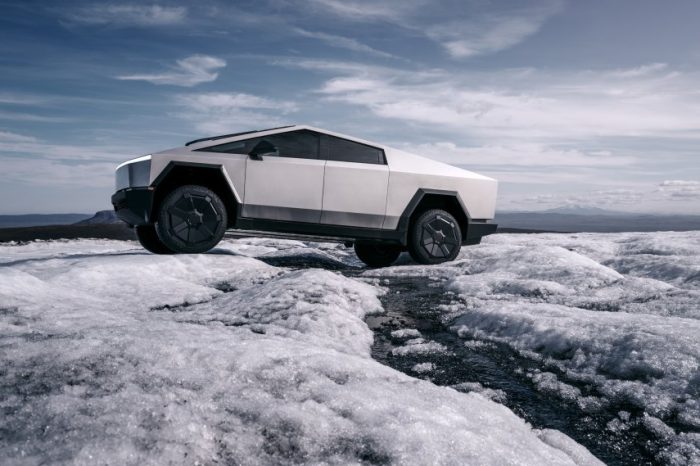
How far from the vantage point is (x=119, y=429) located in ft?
4.90

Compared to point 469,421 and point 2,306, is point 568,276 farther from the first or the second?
point 2,306

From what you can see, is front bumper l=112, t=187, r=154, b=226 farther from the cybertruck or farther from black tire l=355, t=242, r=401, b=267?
black tire l=355, t=242, r=401, b=267

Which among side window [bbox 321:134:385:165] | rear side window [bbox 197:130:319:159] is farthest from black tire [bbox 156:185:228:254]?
side window [bbox 321:134:385:165]

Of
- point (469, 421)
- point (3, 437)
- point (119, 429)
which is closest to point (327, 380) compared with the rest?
point (469, 421)

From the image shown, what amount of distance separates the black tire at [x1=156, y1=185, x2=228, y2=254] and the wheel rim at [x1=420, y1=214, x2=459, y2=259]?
2.48m

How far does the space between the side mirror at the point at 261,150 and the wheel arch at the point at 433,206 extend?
1.78 m

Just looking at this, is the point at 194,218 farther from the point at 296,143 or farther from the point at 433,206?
the point at 433,206

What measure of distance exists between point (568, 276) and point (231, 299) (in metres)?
3.40

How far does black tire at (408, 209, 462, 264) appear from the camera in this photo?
6.36m

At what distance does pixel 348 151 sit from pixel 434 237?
156cm

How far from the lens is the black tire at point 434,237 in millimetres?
6355

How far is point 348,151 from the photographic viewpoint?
6.04m

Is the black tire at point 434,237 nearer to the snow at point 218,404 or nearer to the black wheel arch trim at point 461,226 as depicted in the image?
the black wheel arch trim at point 461,226

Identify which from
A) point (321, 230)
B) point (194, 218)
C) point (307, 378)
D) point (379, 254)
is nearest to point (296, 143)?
point (321, 230)
